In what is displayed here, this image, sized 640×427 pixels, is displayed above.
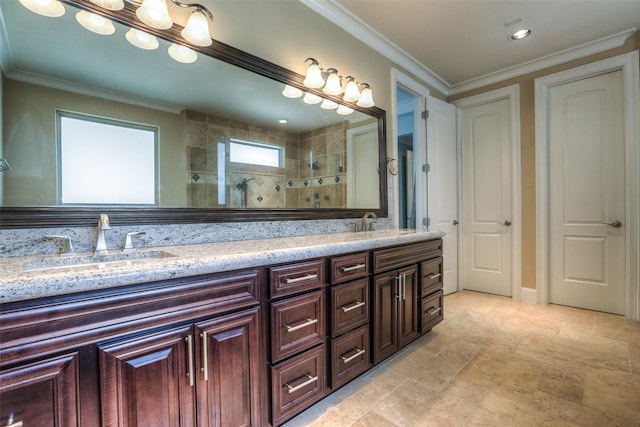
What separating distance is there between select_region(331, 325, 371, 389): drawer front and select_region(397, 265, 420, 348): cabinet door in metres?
0.34

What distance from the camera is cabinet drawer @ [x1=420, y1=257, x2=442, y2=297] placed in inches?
81.7

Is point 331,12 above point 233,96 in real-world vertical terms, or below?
above

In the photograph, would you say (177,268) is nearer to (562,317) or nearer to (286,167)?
(286,167)

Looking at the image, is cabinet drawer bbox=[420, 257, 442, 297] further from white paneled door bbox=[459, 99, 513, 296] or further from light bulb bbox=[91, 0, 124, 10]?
light bulb bbox=[91, 0, 124, 10]

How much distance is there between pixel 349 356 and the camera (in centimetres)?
153

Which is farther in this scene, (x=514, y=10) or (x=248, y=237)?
(x=514, y=10)

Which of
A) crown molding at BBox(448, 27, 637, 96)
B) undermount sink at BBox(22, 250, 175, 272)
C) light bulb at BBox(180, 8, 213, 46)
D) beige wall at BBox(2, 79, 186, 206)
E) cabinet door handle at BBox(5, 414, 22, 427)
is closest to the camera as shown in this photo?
cabinet door handle at BBox(5, 414, 22, 427)

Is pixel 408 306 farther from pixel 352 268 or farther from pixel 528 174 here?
pixel 528 174

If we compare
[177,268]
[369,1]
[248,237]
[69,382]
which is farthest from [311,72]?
[69,382]

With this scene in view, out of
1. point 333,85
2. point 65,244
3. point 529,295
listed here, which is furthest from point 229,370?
point 529,295

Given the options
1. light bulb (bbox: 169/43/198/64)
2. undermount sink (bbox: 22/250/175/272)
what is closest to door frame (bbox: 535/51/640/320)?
light bulb (bbox: 169/43/198/64)

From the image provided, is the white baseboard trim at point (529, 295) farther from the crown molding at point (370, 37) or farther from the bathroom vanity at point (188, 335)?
the crown molding at point (370, 37)

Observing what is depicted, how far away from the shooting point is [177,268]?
3.00 feet

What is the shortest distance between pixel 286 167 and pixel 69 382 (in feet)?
4.80
